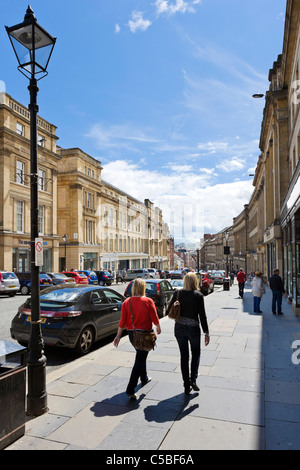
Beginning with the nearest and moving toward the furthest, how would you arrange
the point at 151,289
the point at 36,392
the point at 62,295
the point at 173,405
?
the point at 36,392, the point at 173,405, the point at 62,295, the point at 151,289

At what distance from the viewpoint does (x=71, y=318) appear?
7059 millimetres

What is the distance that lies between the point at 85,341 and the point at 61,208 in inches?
1545

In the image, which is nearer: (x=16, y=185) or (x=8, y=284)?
(x=8, y=284)

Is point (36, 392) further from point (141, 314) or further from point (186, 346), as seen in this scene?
point (186, 346)

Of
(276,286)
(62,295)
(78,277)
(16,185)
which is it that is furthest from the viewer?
(16,185)

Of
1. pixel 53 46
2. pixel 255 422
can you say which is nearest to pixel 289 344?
pixel 255 422

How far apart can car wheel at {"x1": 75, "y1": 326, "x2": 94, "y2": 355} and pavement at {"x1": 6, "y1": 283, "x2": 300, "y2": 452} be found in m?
0.40

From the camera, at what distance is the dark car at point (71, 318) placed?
691 cm

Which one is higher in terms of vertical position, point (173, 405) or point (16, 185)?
point (16, 185)

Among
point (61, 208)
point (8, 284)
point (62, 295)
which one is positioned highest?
point (61, 208)

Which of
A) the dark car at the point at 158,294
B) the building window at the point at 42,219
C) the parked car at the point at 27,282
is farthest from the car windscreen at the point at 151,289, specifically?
the building window at the point at 42,219

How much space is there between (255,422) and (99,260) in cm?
4692

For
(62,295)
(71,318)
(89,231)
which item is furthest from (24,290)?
(89,231)
